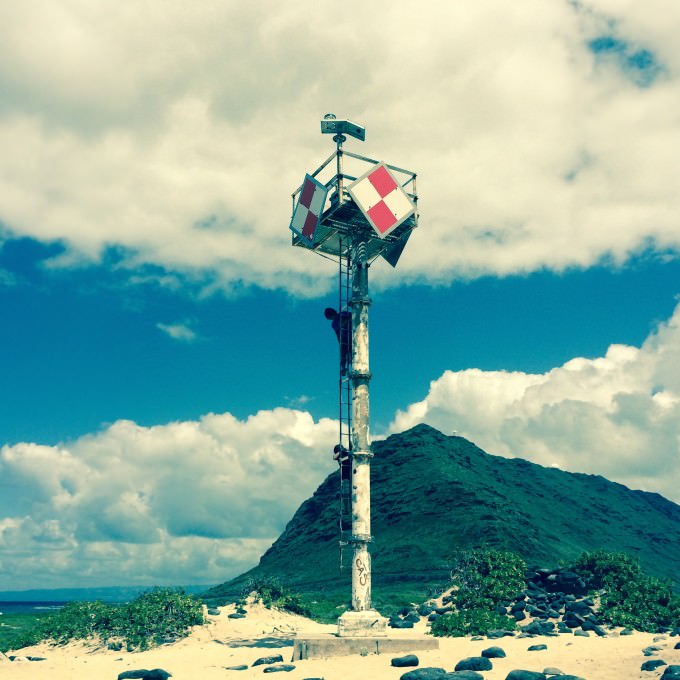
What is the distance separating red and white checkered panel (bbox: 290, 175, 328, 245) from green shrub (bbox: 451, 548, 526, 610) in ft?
65.7

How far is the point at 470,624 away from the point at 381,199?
18029 millimetres

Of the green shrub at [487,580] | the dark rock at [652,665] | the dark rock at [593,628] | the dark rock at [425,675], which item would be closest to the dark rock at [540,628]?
the dark rock at [593,628]

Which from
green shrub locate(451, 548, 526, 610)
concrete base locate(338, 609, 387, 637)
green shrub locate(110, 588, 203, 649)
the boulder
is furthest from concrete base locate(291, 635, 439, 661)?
green shrub locate(451, 548, 526, 610)

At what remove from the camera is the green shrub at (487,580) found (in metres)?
35.8

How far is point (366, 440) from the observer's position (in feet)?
86.9

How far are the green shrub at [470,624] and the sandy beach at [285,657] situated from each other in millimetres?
2037

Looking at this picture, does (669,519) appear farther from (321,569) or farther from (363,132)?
(363,132)

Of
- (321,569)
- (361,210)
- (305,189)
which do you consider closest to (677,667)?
(361,210)

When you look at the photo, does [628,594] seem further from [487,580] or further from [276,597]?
[276,597]

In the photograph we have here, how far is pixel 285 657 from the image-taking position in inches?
962

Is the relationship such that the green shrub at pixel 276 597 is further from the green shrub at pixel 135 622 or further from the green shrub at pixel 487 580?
the green shrub at pixel 487 580

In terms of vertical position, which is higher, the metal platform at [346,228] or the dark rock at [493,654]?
the metal platform at [346,228]

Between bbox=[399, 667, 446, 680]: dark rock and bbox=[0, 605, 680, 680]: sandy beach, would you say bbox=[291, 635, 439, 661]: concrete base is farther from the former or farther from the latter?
bbox=[399, 667, 446, 680]: dark rock

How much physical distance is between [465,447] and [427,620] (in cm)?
11264
